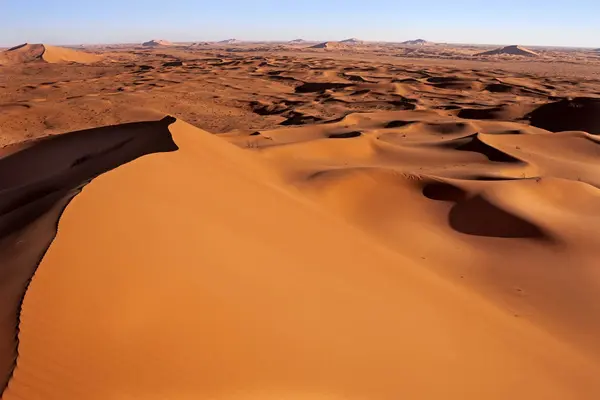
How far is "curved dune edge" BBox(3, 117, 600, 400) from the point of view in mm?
2422

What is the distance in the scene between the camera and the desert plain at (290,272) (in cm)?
255

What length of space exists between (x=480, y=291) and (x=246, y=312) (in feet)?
9.51

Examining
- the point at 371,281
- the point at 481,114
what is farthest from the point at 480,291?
the point at 481,114

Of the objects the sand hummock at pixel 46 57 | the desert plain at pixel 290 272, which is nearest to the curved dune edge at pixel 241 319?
the desert plain at pixel 290 272

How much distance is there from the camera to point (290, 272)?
4.02 meters

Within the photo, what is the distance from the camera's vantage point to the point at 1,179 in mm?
8938

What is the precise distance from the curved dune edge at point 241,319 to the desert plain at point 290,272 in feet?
0.05

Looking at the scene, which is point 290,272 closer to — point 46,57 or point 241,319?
point 241,319

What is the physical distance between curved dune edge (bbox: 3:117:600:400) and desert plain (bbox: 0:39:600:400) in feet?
0.05

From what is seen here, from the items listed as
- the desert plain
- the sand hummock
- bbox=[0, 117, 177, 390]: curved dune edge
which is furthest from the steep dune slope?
the sand hummock

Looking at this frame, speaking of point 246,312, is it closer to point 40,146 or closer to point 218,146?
point 218,146

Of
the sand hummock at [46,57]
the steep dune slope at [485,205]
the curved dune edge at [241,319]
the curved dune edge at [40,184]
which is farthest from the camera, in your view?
the sand hummock at [46,57]

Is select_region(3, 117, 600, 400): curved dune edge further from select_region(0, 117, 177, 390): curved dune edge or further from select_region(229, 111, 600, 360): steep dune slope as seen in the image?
select_region(229, 111, 600, 360): steep dune slope

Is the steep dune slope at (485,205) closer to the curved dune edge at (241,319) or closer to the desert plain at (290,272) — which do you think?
the desert plain at (290,272)
